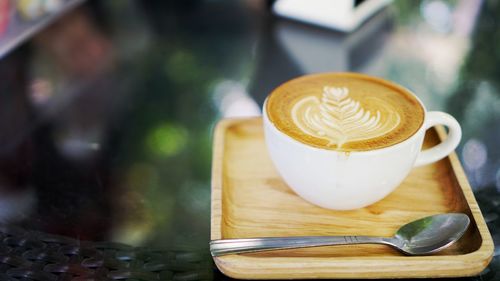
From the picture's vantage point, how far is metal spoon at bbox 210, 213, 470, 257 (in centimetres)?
67

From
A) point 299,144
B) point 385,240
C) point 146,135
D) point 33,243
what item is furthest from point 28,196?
point 385,240

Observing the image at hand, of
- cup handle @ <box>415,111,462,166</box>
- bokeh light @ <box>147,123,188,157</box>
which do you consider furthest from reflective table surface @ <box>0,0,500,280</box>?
cup handle @ <box>415,111,462,166</box>

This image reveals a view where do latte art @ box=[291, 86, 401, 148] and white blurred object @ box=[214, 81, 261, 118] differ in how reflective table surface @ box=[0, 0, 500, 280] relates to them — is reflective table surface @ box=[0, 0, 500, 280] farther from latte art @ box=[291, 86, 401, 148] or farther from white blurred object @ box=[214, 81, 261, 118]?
latte art @ box=[291, 86, 401, 148]

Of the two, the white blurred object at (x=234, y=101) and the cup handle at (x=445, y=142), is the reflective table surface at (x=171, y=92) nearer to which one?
the white blurred object at (x=234, y=101)

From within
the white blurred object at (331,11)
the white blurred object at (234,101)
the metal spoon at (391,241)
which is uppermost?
the white blurred object at (331,11)

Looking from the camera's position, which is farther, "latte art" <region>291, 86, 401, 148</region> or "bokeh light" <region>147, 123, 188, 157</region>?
"bokeh light" <region>147, 123, 188, 157</region>

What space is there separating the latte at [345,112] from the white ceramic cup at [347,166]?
13mm

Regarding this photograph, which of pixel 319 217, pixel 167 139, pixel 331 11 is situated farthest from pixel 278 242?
pixel 331 11

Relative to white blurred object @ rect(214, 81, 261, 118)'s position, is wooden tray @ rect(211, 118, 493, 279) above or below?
below

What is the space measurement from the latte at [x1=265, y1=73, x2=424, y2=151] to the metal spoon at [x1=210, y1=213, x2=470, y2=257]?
0.12 meters

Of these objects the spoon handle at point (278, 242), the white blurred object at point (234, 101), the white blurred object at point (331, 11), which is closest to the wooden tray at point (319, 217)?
the spoon handle at point (278, 242)

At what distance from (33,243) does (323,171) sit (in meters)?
0.41

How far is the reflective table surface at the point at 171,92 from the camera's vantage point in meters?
0.81

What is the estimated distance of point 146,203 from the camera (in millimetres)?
818
